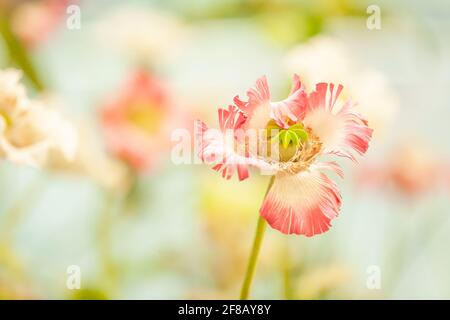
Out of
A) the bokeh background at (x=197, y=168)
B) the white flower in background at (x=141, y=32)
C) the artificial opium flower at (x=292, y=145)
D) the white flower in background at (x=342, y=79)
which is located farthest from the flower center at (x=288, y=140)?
the white flower in background at (x=141, y=32)

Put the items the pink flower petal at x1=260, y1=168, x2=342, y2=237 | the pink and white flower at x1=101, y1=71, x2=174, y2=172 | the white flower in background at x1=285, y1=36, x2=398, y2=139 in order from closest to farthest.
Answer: the pink flower petal at x1=260, y1=168, x2=342, y2=237 → the white flower in background at x1=285, y1=36, x2=398, y2=139 → the pink and white flower at x1=101, y1=71, x2=174, y2=172

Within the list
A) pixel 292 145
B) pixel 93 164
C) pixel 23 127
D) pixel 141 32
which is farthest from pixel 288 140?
pixel 141 32

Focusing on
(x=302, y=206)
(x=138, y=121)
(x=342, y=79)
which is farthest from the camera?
(x=138, y=121)

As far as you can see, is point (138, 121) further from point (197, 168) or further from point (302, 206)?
point (302, 206)

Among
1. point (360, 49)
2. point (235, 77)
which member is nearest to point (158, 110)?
point (235, 77)

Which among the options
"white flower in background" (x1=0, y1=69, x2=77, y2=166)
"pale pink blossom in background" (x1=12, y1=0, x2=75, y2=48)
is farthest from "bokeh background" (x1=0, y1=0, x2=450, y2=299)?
"white flower in background" (x1=0, y1=69, x2=77, y2=166)

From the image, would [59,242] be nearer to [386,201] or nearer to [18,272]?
[18,272]

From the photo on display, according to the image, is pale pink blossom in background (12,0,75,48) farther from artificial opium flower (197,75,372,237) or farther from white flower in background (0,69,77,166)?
artificial opium flower (197,75,372,237)
